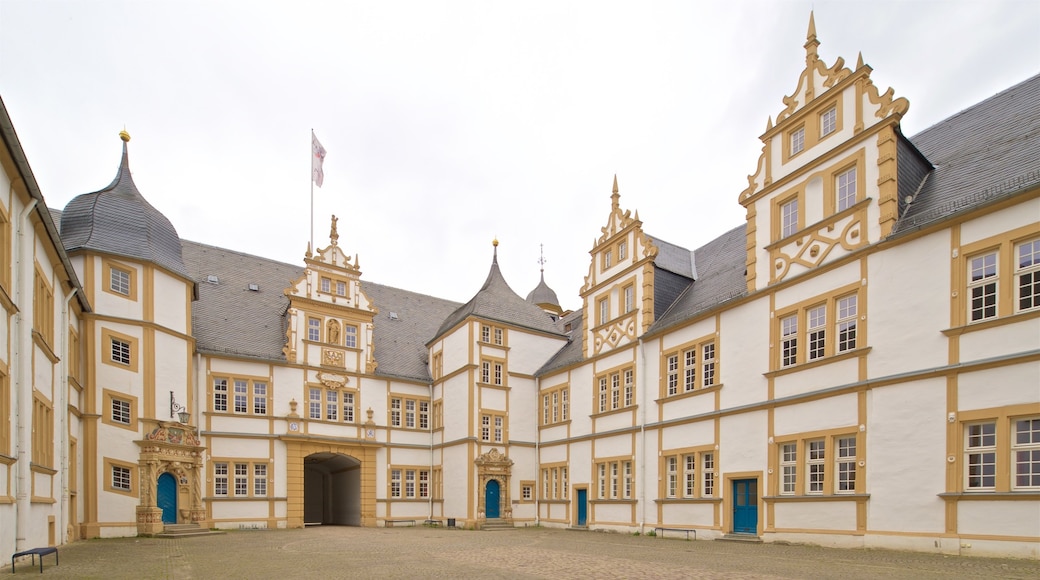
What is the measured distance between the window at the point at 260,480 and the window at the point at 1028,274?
26.9 metres

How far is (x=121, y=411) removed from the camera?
76.4 feet

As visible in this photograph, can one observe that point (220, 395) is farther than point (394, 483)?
No

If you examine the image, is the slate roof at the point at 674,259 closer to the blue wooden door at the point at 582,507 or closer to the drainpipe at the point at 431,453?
the blue wooden door at the point at 582,507

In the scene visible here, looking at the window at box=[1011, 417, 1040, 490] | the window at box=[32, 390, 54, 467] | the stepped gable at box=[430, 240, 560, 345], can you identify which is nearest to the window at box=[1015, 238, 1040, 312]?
the window at box=[1011, 417, 1040, 490]

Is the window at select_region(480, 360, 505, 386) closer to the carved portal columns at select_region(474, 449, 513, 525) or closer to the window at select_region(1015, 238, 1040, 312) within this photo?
the carved portal columns at select_region(474, 449, 513, 525)

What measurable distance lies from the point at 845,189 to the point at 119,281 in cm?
2378

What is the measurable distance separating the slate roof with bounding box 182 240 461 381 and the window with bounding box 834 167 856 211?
22221mm

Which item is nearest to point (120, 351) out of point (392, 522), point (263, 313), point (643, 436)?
point (263, 313)

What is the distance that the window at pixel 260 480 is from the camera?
28.3m

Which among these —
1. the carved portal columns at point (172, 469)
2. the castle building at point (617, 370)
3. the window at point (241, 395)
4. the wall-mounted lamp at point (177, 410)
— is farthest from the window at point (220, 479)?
the wall-mounted lamp at point (177, 410)

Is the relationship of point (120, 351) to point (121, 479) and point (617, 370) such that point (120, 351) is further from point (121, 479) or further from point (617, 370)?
point (617, 370)

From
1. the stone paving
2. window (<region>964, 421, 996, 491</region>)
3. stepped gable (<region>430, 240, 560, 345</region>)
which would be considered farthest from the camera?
stepped gable (<region>430, 240, 560, 345</region>)

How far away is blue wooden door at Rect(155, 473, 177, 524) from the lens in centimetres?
2434

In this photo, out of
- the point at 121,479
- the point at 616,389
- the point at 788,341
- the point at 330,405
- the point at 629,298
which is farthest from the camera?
the point at 330,405
